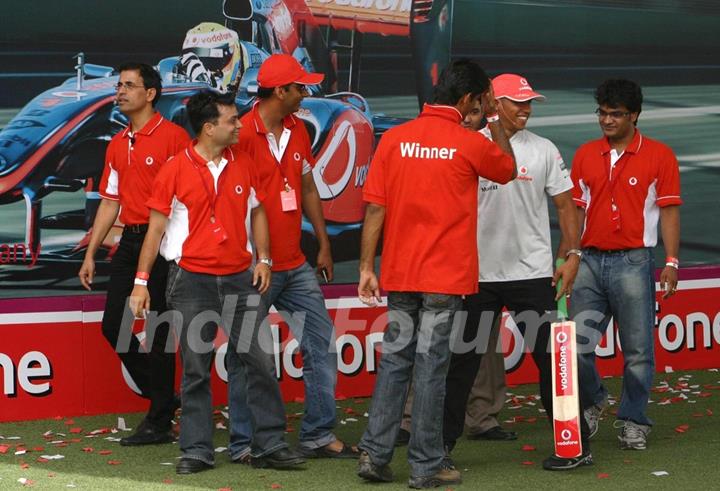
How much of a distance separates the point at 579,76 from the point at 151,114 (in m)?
3.02

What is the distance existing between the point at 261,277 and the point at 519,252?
113cm

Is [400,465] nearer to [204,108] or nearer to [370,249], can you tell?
[370,249]

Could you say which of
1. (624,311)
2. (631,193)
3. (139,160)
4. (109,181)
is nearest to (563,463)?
(624,311)

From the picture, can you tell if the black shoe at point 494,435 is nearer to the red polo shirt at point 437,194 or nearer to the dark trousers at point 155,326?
the red polo shirt at point 437,194

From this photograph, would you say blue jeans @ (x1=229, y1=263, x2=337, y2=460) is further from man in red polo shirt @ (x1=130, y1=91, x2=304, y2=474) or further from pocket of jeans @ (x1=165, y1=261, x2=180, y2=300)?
pocket of jeans @ (x1=165, y1=261, x2=180, y2=300)

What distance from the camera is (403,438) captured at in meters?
6.67

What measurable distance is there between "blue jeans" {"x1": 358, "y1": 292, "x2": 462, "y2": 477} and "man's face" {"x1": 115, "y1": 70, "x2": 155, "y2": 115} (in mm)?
1749

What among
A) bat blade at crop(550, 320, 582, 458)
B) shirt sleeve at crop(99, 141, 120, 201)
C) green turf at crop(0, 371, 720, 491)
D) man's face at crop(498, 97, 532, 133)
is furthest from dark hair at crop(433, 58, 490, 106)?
shirt sleeve at crop(99, 141, 120, 201)

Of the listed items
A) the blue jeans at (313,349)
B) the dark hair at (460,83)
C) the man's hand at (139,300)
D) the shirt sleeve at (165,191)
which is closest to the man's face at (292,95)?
the shirt sleeve at (165,191)

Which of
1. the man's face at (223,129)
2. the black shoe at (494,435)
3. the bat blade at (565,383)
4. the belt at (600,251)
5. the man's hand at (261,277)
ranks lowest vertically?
the black shoe at (494,435)

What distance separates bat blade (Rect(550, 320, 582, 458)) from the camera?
5855mm

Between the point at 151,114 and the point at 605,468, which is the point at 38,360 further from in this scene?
the point at 605,468

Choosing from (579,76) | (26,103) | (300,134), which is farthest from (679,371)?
(26,103)

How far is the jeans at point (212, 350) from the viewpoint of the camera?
5926 mm
